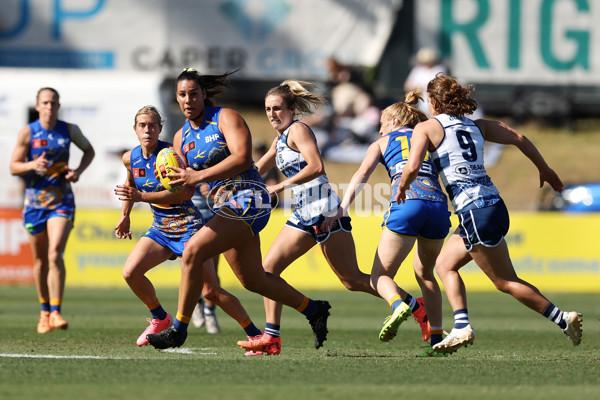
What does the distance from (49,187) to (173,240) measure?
2782 mm

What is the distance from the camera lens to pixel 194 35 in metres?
28.0

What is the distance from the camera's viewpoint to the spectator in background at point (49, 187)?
10983mm

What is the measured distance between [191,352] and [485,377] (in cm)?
261

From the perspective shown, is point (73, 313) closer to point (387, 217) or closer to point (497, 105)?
point (387, 217)

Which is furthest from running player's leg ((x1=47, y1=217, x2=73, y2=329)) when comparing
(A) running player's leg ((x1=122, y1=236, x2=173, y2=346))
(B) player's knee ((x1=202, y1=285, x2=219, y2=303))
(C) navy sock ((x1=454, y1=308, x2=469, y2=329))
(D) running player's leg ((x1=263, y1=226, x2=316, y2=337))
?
(C) navy sock ((x1=454, y1=308, x2=469, y2=329))

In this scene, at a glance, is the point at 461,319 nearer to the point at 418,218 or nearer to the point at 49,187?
the point at 418,218

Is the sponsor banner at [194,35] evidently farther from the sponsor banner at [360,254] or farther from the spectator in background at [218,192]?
the spectator in background at [218,192]

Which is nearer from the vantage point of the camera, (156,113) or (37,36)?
(156,113)

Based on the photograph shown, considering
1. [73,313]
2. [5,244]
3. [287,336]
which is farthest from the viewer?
[5,244]

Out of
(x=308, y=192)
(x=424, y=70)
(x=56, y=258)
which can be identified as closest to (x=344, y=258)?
(x=308, y=192)

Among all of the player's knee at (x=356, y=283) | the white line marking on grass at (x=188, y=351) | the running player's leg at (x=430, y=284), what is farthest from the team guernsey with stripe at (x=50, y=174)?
the running player's leg at (x=430, y=284)

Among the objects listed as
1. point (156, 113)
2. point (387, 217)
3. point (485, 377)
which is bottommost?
point (485, 377)

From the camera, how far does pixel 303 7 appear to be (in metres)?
28.0

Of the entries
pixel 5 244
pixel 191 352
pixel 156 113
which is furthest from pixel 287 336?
pixel 5 244
